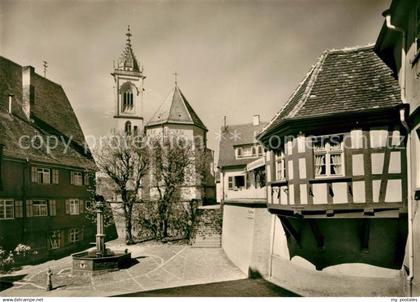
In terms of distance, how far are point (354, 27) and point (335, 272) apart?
264 inches

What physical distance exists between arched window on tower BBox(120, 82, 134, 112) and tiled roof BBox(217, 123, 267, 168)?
17.1m

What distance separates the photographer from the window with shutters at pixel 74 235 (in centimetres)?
2237

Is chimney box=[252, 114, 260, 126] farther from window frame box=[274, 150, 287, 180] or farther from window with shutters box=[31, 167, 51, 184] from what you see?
window frame box=[274, 150, 287, 180]

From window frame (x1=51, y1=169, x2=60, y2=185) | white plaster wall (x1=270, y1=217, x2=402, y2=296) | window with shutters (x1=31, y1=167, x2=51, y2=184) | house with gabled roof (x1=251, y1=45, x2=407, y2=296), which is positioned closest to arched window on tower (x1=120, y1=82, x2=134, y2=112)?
window frame (x1=51, y1=169, x2=60, y2=185)

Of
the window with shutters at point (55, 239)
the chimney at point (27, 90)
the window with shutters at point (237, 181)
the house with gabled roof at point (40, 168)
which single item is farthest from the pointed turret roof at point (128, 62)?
the window with shutters at point (55, 239)

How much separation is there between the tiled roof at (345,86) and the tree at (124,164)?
1642cm

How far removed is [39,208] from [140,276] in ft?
28.9

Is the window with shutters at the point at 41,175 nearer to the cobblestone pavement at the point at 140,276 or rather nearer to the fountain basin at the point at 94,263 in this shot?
the cobblestone pavement at the point at 140,276

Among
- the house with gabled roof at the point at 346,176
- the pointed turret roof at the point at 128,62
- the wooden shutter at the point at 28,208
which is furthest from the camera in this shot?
the pointed turret roof at the point at 128,62

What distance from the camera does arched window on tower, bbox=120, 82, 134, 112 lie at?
4519 cm

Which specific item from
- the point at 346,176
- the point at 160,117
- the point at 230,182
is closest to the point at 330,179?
the point at 346,176

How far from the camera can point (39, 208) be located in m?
19.6

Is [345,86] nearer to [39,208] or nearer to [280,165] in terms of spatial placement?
[280,165]

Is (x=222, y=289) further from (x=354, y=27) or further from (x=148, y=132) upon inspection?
(x=148, y=132)
